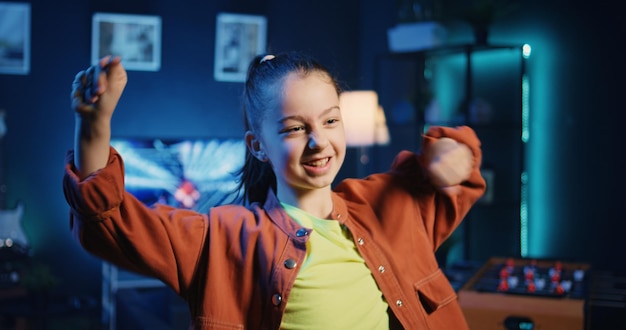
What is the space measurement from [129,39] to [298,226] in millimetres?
4039

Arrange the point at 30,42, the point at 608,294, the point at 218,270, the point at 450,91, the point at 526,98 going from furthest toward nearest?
the point at 30,42, the point at 450,91, the point at 526,98, the point at 608,294, the point at 218,270

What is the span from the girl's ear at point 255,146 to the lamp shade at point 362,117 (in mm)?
3307

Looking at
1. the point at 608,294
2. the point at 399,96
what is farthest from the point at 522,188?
the point at 608,294

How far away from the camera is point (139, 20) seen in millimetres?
5188

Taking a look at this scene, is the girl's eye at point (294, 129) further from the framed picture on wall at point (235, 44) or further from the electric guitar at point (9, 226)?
the framed picture on wall at point (235, 44)

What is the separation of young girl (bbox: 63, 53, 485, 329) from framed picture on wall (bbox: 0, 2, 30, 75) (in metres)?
3.88

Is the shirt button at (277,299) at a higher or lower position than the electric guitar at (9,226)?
higher

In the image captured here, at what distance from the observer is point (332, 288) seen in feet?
4.55

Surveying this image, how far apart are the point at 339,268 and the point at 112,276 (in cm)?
381

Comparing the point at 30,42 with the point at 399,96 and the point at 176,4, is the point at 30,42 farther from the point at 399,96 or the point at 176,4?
the point at 399,96

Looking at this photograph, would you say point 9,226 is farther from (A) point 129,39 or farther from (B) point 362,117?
(B) point 362,117

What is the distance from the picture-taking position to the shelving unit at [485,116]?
14.1 feet

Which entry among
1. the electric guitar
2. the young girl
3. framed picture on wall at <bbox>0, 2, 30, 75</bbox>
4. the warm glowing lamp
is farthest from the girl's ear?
framed picture on wall at <bbox>0, 2, 30, 75</bbox>

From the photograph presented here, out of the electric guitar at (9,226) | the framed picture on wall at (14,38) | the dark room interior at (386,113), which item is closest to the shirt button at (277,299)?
the dark room interior at (386,113)
